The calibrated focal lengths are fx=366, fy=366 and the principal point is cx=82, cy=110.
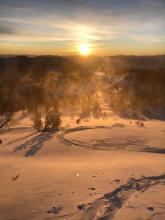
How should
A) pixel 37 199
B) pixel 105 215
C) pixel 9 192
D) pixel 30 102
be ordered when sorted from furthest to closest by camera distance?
pixel 30 102 → pixel 9 192 → pixel 37 199 → pixel 105 215

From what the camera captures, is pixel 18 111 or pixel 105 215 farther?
pixel 18 111

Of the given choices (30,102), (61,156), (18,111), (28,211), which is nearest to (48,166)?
(61,156)

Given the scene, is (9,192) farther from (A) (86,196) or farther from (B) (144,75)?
(B) (144,75)

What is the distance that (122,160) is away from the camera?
7.50 meters

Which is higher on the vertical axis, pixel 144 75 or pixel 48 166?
pixel 144 75

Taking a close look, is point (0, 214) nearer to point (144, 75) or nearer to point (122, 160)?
point (122, 160)

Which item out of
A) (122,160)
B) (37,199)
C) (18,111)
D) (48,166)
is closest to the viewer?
(37,199)

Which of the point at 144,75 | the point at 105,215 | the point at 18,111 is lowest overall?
the point at 105,215

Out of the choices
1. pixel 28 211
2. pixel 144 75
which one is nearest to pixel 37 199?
pixel 28 211

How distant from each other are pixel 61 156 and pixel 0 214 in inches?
132

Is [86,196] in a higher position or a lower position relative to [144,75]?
lower

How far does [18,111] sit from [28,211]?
13.2 meters

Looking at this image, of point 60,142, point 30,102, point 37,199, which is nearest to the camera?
point 37,199

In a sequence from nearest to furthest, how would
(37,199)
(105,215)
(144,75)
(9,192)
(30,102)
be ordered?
(105,215) → (37,199) → (9,192) → (30,102) → (144,75)
